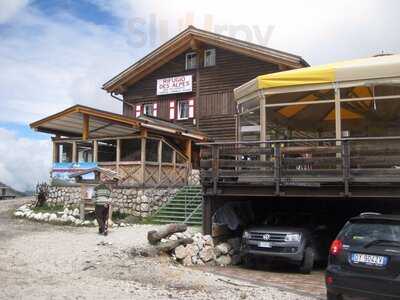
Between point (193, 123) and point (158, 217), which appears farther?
point (193, 123)

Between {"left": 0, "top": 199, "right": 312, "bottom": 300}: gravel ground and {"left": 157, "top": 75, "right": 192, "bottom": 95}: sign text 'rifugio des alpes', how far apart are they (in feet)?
47.8

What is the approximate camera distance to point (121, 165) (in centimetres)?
2169

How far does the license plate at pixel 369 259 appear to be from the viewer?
25.0 feet

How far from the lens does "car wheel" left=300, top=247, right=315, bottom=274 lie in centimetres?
1232

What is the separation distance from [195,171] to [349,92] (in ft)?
35.8

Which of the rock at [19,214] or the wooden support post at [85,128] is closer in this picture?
the rock at [19,214]

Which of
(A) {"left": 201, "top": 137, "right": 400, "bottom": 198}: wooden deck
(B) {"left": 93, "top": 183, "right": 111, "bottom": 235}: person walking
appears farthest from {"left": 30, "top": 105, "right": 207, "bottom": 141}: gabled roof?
(A) {"left": 201, "top": 137, "right": 400, "bottom": 198}: wooden deck

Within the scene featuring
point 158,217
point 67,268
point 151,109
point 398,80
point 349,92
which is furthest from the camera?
point 151,109

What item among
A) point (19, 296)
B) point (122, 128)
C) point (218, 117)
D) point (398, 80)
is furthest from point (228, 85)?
point (19, 296)

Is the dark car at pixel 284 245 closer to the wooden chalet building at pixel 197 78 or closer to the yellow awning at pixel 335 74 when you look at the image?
the yellow awning at pixel 335 74

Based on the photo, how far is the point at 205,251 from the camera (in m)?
13.4

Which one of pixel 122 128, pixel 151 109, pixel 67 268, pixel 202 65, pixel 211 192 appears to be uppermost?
pixel 202 65

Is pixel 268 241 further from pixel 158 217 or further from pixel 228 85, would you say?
pixel 228 85

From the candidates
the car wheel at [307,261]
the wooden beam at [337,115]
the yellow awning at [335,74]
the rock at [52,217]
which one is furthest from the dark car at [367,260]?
the rock at [52,217]
